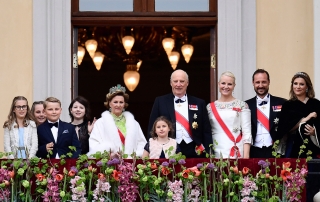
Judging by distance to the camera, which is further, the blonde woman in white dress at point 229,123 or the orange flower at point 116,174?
the blonde woman in white dress at point 229,123

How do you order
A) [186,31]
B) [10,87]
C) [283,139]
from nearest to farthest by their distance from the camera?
[283,139] → [10,87] → [186,31]

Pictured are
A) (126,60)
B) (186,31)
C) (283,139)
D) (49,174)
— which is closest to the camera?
(49,174)

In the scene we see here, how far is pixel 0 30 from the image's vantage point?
14.0 metres

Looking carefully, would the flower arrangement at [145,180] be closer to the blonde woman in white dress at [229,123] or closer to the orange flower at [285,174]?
the orange flower at [285,174]

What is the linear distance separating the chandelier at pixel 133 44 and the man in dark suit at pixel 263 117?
197 inches

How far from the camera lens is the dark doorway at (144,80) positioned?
2060 centimetres

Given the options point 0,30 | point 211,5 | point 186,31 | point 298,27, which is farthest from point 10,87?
point 186,31

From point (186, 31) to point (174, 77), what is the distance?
5.94m

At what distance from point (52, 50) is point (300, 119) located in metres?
3.60

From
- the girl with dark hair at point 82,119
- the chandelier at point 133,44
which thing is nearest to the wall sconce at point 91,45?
the chandelier at point 133,44

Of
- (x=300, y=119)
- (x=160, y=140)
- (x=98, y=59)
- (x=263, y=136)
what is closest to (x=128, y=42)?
(x=98, y=59)

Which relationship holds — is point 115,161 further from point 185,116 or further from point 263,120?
point 263,120

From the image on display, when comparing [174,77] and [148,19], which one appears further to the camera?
[148,19]

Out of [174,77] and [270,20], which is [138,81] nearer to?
[270,20]
